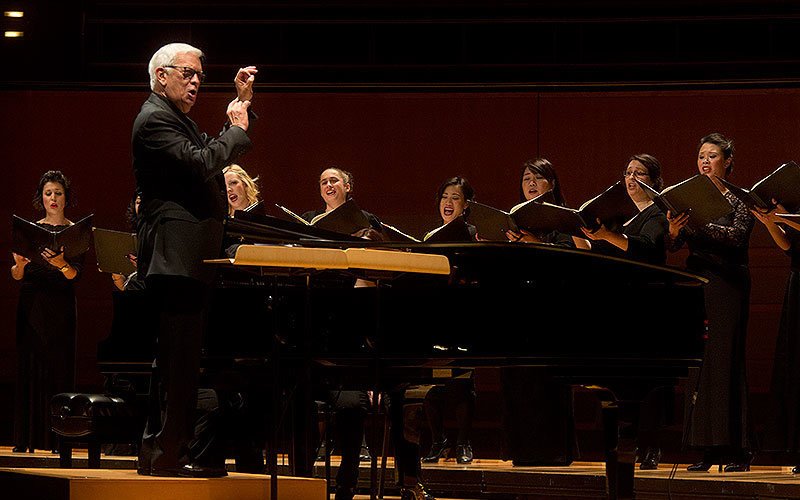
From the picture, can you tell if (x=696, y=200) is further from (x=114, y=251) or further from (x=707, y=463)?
(x=114, y=251)

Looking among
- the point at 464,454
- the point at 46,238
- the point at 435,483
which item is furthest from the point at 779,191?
the point at 46,238

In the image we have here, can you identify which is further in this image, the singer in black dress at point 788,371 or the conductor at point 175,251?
the singer in black dress at point 788,371

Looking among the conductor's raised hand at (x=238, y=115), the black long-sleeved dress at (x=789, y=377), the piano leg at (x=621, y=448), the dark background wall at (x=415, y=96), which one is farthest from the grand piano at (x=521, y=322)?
the dark background wall at (x=415, y=96)

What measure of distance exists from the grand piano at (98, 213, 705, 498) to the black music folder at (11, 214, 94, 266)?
6.97 feet

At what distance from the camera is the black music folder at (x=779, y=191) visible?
4004 mm

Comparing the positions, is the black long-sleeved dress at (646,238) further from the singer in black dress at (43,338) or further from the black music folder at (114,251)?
the singer in black dress at (43,338)

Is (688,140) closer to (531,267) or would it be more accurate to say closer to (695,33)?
(695,33)

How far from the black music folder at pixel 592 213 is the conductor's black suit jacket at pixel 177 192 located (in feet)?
4.09

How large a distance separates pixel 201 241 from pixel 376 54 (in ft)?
12.8

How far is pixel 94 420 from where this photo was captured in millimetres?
3852

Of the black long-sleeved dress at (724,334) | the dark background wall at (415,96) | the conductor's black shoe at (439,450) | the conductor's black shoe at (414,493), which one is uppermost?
the dark background wall at (415,96)

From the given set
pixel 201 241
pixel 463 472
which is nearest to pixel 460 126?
pixel 463 472

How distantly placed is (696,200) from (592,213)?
17.2 inches

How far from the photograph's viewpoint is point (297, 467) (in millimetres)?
3691
